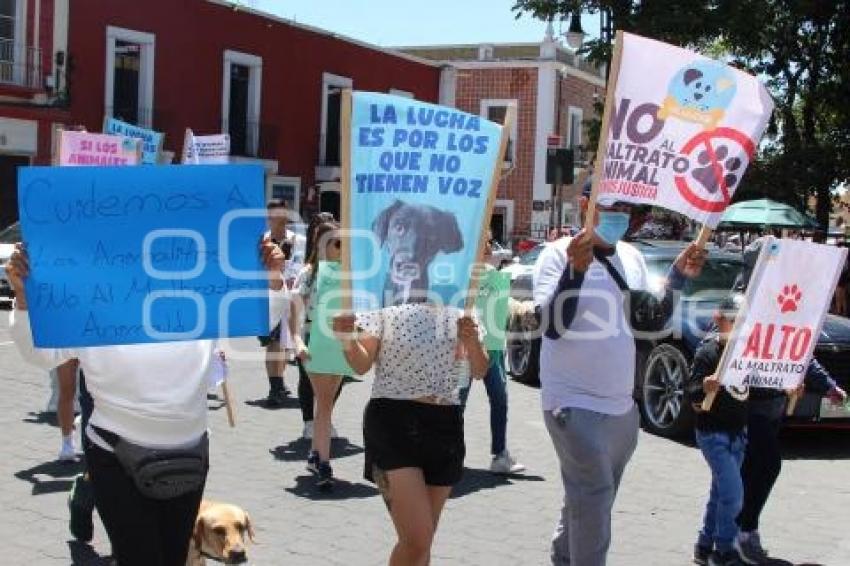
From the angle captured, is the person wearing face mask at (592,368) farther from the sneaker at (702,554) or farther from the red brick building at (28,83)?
the red brick building at (28,83)

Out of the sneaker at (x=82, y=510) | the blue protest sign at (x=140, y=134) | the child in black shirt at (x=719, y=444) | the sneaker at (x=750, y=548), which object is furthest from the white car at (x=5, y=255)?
the sneaker at (x=750, y=548)

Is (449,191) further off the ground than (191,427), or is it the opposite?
(449,191)

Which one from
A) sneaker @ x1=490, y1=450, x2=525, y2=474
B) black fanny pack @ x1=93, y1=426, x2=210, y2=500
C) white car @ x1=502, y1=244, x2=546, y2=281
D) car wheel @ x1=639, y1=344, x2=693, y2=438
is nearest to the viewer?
black fanny pack @ x1=93, y1=426, x2=210, y2=500

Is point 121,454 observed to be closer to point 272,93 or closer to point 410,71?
point 272,93

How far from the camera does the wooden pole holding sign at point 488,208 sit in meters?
4.26

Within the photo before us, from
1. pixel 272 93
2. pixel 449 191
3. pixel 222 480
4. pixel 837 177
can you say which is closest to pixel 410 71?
pixel 272 93

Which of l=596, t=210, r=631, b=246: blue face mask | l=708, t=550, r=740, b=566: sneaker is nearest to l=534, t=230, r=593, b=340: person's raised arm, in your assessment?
l=596, t=210, r=631, b=246: blue face mask

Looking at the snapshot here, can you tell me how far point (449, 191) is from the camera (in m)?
4.38

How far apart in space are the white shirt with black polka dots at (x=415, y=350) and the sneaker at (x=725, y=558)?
6.99 feet

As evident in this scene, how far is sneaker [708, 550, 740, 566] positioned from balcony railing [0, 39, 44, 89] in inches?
842

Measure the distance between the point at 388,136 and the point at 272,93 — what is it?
2688cm

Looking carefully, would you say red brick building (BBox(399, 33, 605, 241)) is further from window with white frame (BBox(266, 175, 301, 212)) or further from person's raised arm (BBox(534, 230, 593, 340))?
person's raised arm (BBox(534, 230, 593, 340))

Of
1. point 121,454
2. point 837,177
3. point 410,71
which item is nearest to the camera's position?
point 121,454

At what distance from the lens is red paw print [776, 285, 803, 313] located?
19.0 feet
